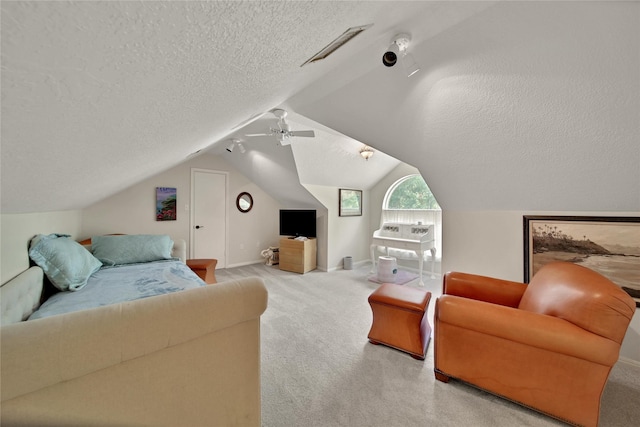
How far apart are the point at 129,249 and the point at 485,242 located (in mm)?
4359

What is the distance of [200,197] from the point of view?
4730 mm

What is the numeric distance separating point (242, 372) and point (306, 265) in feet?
11.8

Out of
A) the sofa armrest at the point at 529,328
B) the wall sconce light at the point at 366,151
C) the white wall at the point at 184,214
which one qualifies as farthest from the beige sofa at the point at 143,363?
the white wall at the point at 184,214

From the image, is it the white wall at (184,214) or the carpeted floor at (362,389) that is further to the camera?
the white wall at (184,214)

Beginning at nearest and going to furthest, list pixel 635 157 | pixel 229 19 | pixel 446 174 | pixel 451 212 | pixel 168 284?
pixel 229 19, pixel 635 157, pixel 168 284, pixel 446 174, pixel 451 212

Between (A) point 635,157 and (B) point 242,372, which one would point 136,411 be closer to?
(B) point 242,372

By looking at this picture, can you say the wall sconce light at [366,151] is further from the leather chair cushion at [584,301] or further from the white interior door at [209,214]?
the white interior door at [209,214]

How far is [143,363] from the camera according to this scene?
86 centimetres

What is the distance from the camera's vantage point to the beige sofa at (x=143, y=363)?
0.69 meters

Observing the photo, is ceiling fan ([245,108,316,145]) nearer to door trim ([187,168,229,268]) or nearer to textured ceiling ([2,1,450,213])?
textured ceiling ([2,1,450,213])

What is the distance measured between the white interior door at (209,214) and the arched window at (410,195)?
12.0ft

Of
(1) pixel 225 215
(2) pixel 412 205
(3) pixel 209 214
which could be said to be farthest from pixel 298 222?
(2) pixel 412 205

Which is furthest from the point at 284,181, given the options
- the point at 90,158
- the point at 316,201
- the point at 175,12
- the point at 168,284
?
the point at 175,12

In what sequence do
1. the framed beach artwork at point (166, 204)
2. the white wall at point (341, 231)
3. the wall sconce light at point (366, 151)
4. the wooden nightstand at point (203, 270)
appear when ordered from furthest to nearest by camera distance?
1. the white wall at point (341, 231)
2. the framed beach artwork at point (166, 204)
3. the wall sconce light at point (366, 151)
4. the wooden nightstand at point (203, 270)
